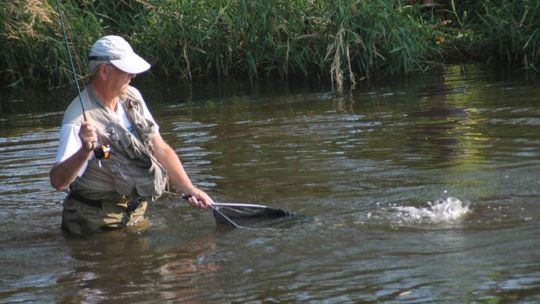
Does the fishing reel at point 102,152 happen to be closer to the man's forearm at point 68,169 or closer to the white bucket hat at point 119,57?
the man's forearm at point 68,169

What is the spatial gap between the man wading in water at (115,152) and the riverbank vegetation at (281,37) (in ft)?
21.5

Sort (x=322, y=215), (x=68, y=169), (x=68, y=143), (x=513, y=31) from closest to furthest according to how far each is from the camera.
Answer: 1. (x=68, y=169)
2. (x=68, y=143)
3. (x=322, y=215)
4. (x=513, y=31)

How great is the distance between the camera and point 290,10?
1312 cm

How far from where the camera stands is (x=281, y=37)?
13.2 metres

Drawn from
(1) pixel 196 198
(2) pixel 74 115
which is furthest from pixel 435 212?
(2) pixel 74 115

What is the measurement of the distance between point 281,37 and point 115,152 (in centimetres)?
744

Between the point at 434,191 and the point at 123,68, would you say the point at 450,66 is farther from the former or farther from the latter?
the point at 123,68

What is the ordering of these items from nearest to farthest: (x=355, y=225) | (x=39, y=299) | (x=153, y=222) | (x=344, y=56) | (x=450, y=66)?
(x=39, y=299), (x=355, y=225), (x=153, y=222), (x=344, y=56), (x=450, y=66)

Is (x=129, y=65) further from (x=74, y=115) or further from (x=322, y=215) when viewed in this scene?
(x=322, y=215)

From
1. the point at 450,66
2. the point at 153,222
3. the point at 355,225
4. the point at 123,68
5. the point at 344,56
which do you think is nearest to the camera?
the point at 123,68

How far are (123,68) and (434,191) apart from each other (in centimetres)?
224

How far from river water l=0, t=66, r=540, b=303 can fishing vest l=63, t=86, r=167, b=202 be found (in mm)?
317

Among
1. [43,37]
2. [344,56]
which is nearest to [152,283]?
[344,56]

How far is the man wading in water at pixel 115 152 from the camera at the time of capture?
5.76 m
